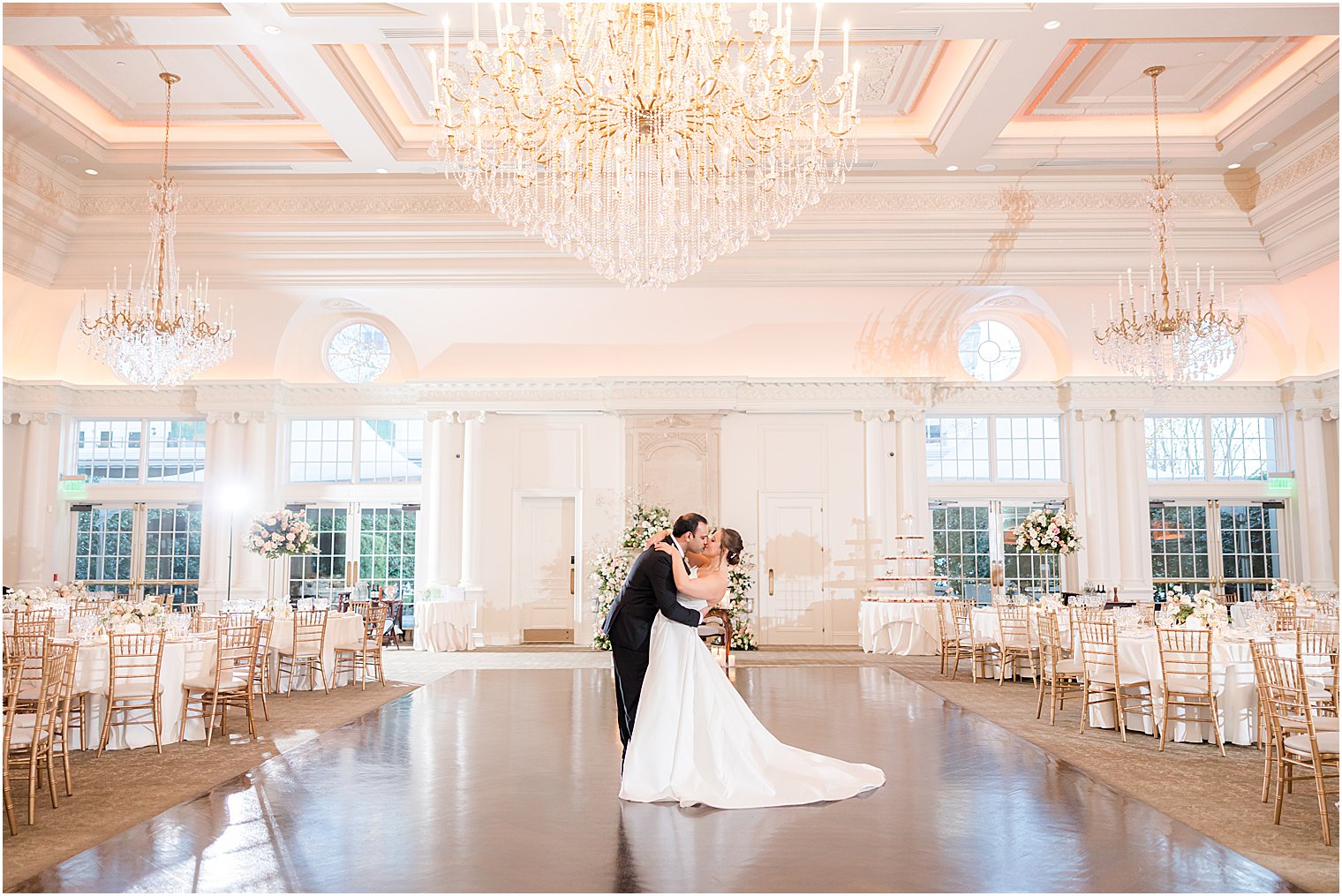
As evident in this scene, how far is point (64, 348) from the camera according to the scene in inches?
619

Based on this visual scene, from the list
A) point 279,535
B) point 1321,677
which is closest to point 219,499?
point 279,535

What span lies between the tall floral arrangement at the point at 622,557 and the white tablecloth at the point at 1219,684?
268 inches

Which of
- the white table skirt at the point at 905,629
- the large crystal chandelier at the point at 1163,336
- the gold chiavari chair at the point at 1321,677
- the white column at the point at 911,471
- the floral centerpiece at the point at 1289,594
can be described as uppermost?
the large crystal chandelier at the point at 1163,336

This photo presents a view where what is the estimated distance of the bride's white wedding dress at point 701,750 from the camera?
554cm

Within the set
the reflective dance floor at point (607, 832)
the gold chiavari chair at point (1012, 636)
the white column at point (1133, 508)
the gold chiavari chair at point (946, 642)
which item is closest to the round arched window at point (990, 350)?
the white column at point (1133, 508)

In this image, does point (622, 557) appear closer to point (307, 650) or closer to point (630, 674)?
point (307, 650)

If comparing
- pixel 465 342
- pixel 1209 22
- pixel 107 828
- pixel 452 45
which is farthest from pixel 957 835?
pixel 465 342

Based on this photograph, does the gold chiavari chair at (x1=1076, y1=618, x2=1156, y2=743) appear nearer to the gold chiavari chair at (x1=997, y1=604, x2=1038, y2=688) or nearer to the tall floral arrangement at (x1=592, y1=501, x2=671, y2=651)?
the gold chiavari chair at (x1=997, y1=604, x2=1038, y2=688)

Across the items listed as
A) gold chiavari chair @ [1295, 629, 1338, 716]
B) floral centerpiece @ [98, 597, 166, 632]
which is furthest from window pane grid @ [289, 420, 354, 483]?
gold chiavari chair @ [1295, 629, 1338, 716]

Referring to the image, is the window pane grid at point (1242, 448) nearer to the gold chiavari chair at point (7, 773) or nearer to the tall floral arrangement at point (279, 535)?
the tall floral arrangement at point (279, 535)

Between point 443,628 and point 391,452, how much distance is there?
3122 millimetres

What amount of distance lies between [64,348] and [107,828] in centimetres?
1291

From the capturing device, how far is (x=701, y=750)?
569cm

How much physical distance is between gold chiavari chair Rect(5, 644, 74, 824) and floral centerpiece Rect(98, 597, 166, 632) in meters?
2.27
